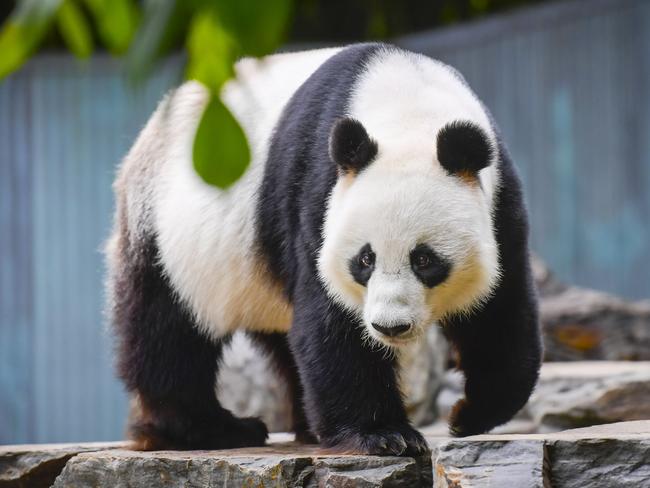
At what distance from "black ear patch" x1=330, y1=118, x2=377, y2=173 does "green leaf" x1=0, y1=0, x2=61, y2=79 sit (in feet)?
9.04

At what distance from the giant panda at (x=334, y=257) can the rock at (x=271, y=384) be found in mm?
1771

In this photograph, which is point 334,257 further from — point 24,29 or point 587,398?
point 24,29

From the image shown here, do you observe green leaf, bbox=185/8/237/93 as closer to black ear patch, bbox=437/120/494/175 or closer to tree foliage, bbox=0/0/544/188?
tree foliage, bbox=0/0/544/188

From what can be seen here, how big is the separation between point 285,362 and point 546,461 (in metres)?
1.84

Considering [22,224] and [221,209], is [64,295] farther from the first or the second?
[221,209]

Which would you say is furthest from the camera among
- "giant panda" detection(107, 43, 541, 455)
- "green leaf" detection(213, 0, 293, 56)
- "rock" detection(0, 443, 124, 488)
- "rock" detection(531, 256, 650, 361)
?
"rock" detection(531, 256, 650, 361)

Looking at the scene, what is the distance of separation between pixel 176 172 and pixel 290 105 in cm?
66

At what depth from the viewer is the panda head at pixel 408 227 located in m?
3.54

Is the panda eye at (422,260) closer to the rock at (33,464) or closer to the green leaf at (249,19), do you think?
the rock at (33,464)

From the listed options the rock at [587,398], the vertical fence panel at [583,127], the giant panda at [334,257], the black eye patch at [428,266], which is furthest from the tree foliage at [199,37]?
the vertical fence panel at [583,127]

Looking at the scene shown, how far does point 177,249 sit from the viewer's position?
4.61 meters

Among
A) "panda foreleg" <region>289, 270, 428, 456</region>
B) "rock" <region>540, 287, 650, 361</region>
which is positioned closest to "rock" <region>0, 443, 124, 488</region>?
"panda foreleg" <region>289, 270, 428, 456</region>

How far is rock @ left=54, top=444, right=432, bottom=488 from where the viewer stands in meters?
3.71

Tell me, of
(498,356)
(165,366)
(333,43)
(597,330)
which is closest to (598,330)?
(597,330)
